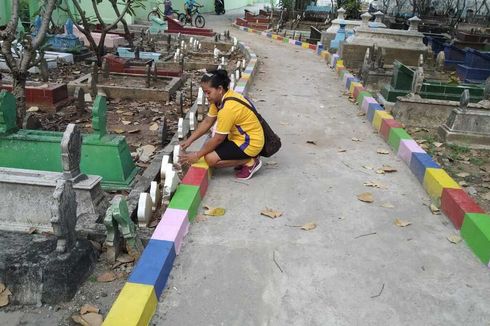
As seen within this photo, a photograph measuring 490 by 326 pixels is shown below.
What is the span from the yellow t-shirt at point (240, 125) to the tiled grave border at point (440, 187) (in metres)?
1.62

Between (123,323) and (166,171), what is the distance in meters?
1.68

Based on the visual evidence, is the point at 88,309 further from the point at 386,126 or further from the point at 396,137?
the point at 386,126

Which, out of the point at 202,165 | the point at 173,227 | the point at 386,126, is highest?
the point at 386,126

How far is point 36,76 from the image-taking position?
8117 mm

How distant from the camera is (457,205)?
3432 mm

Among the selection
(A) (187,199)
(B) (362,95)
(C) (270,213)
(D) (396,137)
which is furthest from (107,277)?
(B) (362,95)

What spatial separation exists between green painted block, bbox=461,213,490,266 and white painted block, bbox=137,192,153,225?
241 centimetres

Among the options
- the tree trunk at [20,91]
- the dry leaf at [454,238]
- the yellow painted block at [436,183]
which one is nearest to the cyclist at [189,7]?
the tree trunk at [20,91]

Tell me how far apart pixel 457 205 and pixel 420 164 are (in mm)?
922

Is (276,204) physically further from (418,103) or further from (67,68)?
(67,68)

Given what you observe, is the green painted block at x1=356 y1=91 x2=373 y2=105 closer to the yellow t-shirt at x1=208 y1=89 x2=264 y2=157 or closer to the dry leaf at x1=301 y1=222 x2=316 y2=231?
the yellow t-shirt at x1=208 y1=89 x2=264 y2=157

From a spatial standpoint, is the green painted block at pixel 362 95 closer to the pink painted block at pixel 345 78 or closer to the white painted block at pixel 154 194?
the pink painted block at pixel 345 78

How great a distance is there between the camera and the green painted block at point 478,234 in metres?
2.98

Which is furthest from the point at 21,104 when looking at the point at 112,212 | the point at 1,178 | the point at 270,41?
the point at 270,41
